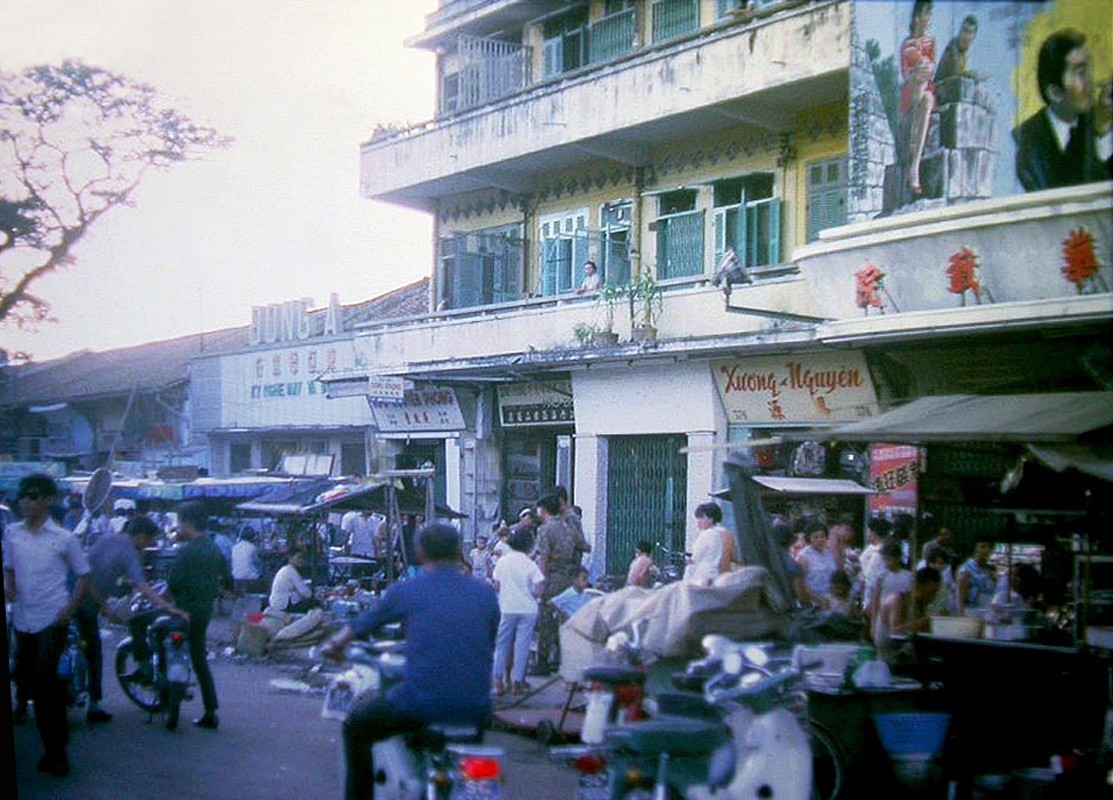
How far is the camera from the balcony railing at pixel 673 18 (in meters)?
6.75

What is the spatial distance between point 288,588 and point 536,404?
1289 millimetres

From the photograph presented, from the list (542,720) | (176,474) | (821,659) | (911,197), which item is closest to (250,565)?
(176,474)

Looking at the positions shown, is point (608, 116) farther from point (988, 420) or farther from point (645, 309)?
point (988, 420)

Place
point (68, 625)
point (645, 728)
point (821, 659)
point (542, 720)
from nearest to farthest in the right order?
point (645, 728), point (821, 659), point (68, 625), point (542, 720)

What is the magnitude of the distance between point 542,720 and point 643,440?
64.4 inches

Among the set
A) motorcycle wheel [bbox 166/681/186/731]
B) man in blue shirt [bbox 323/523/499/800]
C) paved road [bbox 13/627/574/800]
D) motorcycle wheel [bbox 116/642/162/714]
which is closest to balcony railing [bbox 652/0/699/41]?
man in blue shirt [bbox 323/523/499/800]

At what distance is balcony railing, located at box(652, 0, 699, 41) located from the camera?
6750 mm

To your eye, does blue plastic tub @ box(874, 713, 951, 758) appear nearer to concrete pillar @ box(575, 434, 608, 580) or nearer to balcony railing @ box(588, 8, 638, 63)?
concrete pillar @ box(575, 434, 608, 580)

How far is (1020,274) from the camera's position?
448cm

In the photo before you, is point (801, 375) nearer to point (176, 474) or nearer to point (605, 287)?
point (605, 287)

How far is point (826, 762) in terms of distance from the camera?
5.31 m

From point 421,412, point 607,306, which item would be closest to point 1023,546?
point 607,306

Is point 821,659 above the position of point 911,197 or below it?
below

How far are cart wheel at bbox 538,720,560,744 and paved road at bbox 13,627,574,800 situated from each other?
194 millimetres
